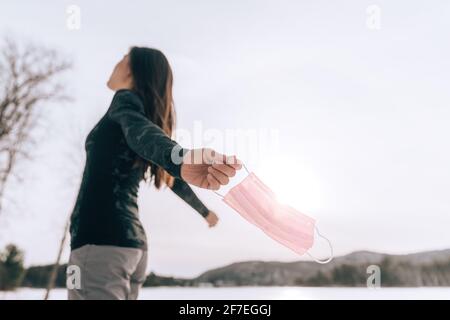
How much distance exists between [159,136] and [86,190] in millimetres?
353

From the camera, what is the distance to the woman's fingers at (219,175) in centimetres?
156

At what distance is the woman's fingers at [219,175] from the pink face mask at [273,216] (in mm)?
400

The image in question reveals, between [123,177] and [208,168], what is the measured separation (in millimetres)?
Result: 364

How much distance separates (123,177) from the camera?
5.64ft

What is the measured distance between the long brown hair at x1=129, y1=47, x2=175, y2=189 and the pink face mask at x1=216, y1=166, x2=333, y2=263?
14.6 inches

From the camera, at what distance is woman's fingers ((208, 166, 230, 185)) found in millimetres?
1564

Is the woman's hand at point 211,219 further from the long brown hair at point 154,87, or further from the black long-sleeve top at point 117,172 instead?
the black long-sleeve top at point 117,172

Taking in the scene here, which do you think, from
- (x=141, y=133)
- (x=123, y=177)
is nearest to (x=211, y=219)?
(x=123, y=177)
